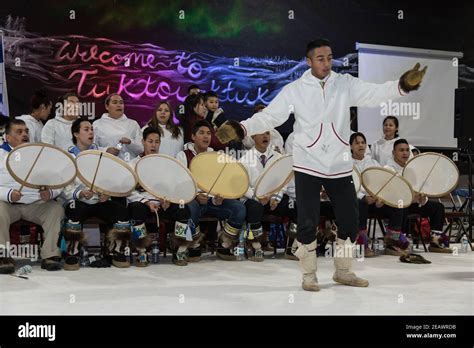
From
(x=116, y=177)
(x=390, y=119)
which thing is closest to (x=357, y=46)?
(x=390, y=119)

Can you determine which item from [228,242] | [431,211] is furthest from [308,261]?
[431,211]

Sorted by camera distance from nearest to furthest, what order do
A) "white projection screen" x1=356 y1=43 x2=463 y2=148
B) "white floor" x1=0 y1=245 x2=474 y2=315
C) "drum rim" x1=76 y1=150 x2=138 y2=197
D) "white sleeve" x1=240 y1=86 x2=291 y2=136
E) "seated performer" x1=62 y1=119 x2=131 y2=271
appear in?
"white floor" x1=0 y1=245 x2=474 y2=315 → "white sleeve" x1=240 y1=86 x2=291 y2=136 → "drum rim" x1=76 y1=150 x2=138 y2=197 → "seated performer" x1=62 y1=119 x2=131 y2=271 → "white projection screen" x1=356 y1=43 x2=463 y2=148

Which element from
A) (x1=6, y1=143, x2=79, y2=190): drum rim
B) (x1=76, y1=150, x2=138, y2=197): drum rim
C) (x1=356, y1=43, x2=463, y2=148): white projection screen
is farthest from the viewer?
(x1=356, y1=43, x2=463, y2=148): white projection screen

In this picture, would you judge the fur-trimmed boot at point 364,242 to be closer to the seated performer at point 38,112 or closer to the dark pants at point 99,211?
the dark pants at point 99,211

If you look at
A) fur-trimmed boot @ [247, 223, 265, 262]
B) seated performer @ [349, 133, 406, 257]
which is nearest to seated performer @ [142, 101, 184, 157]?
fur-trimmed boot @ [247, 223, 265, 262]

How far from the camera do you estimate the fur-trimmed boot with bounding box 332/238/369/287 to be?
4304 millimetres

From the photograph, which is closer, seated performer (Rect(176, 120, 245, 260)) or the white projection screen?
seated performer (Rect(176, 120, 245, 260))

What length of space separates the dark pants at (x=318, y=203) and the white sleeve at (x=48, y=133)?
2.60 metres

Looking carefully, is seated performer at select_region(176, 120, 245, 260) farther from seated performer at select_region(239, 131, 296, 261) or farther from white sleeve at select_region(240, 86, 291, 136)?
white sleeve at select_region(240, 86, 291, 136)

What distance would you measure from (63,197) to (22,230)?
1.88 ft

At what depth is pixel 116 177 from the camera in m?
5.12

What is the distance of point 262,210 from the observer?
5789 mm

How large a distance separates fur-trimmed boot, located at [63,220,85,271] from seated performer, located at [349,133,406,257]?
2.46 meters
